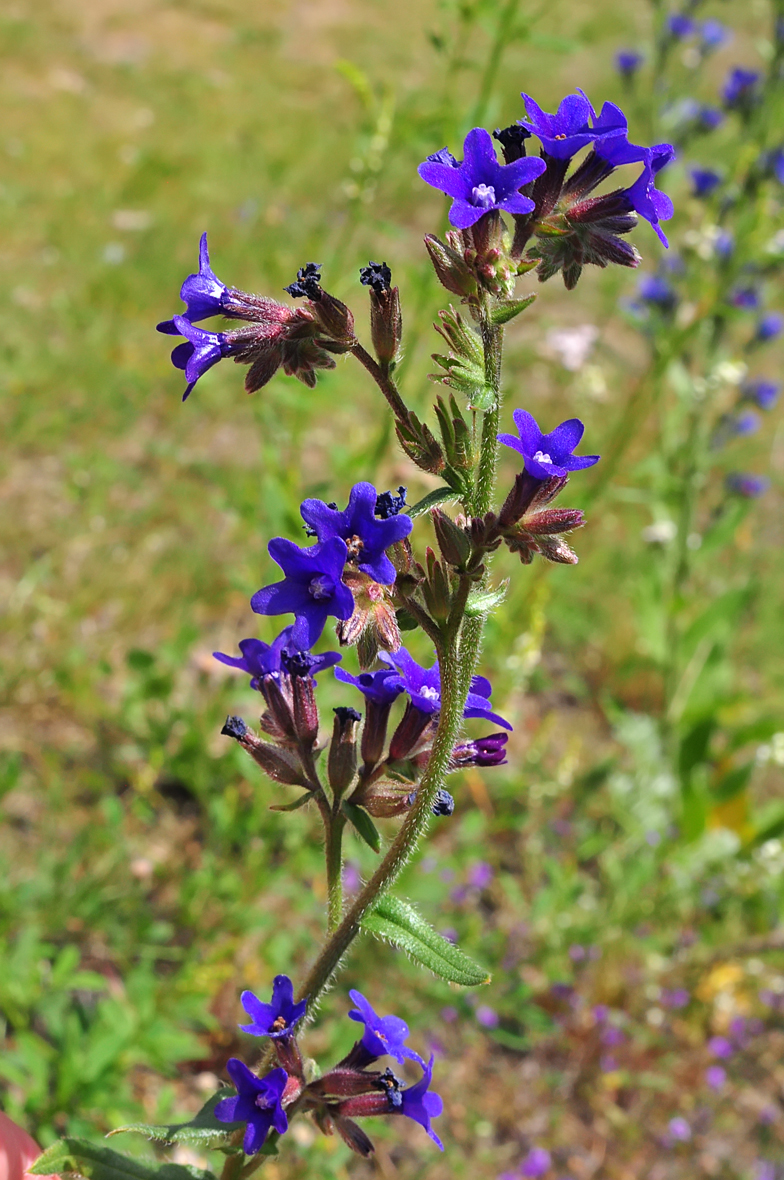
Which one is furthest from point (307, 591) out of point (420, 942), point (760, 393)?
point (760, 393)

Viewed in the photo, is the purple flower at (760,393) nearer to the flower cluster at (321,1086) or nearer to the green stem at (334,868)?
the green stem at (334,868)

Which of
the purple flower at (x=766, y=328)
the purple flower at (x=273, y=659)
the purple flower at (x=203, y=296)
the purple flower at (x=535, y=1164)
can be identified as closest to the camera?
the purple flower at (x=203, y=296)

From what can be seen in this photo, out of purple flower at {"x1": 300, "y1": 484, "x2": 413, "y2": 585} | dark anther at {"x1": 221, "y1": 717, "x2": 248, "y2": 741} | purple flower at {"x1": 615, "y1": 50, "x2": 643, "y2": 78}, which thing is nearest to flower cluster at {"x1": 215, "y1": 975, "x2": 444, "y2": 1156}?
dark anther at {"x1": 221, "y1": 717, "x2": 248, "y2": 741}

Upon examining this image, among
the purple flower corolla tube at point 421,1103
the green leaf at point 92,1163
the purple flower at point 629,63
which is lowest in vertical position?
the green leaf at point 92,1163

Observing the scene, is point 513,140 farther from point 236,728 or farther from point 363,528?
point 236,728

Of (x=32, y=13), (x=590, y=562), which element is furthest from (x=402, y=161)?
(x=32, y=13)

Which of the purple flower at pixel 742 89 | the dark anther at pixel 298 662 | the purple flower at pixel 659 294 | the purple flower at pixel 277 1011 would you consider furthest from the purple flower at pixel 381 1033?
the purple flower at pixel 742 89

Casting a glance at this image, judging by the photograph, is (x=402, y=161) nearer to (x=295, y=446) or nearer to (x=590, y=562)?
(x=590, y=562)
